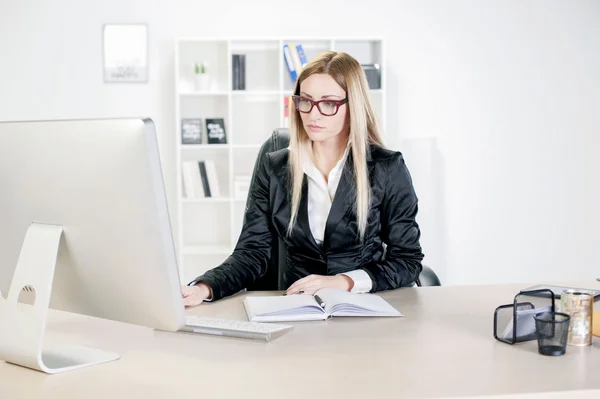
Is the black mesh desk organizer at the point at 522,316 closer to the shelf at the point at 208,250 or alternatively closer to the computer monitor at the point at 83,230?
the computer monitor at the point at 83,230

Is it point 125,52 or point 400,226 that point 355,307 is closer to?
point 400,226

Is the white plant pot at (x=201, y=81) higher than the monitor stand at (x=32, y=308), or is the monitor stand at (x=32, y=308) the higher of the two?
the white plant pot at (x=201, y=81)

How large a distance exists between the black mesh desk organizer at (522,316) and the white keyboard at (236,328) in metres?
0.44

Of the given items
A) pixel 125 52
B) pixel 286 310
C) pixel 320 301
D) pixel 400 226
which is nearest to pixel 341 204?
pixel 400 226

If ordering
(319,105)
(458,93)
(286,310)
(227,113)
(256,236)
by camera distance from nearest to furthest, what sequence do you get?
(286,310) → (319,105) → (256,236) → (227,113) → (458,93)

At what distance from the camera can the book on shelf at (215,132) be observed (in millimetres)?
4887

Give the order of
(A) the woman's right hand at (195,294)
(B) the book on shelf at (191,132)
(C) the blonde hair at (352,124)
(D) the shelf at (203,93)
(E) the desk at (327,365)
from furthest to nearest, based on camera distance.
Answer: (B) the book on shelf at (191,132), (D) the shelf at (203,93), (C) the blonde hair at (352,124), (A) the woman's right hand at (195,294), (E) the desk at (327,365)

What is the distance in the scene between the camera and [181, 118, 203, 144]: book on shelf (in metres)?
4.87

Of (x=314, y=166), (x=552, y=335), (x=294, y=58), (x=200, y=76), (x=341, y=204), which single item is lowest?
(x=552, y=335)

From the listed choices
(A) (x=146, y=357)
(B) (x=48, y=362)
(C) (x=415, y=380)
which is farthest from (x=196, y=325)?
(C) (x=415, y=380)

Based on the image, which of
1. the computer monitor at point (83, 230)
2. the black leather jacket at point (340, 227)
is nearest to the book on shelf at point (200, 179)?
the black leather jacket at point (340, 227)

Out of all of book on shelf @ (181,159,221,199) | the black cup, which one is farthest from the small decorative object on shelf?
the black cup

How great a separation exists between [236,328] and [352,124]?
96 cm

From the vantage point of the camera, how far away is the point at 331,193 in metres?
2.48
